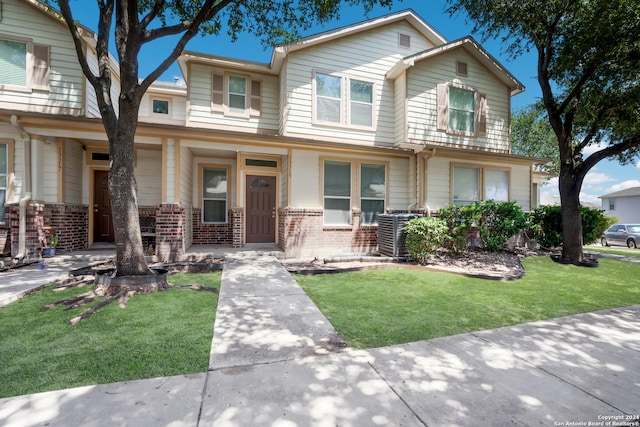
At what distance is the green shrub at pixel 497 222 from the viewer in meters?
8.38

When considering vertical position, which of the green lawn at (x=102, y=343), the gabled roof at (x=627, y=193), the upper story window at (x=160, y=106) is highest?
the upper story window at (x=160, y=106)

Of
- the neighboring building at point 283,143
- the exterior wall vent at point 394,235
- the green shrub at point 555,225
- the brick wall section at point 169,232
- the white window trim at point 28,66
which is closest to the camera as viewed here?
the brick wall section at point 169,232

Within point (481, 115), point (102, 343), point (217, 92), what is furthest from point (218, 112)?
point (481, 115)

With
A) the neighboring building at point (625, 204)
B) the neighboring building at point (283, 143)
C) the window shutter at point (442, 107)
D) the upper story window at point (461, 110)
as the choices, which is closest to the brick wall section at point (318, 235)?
the neighboring building at point (283, 143)

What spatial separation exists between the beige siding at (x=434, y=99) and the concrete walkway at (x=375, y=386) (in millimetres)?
7580

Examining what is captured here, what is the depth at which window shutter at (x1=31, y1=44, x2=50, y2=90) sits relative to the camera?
25.0ft

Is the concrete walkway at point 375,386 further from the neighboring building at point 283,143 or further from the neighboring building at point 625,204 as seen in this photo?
the neighboring building at point 625,204

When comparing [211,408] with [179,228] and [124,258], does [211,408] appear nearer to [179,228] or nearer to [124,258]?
[124,258]

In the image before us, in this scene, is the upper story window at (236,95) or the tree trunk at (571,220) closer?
Answer: the tree trunk at (571,220)

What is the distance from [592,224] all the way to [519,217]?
4.41 m

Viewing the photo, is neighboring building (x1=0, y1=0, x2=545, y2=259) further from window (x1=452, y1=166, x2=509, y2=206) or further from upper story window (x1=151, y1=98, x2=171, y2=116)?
upper story window (x1=151, y1=98, x2=171, y2=116)

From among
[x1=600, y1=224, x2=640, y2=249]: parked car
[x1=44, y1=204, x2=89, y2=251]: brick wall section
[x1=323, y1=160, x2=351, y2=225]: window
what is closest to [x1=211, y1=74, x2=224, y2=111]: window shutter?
[x1=323, y1=160, x2=351, y2=225]: window

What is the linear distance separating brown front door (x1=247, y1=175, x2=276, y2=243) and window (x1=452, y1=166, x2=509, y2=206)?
6.26 meters

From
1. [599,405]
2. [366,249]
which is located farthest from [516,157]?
[599,405]
